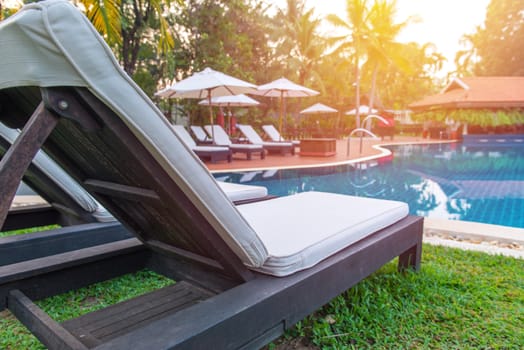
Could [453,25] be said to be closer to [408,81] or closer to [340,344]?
[408,81]

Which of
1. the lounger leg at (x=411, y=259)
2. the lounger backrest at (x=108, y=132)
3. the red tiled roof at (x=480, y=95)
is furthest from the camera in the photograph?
the red tiled roof at (x=480, y=95)

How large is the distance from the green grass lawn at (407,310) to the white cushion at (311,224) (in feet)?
1.47

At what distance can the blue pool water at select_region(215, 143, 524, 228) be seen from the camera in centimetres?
525

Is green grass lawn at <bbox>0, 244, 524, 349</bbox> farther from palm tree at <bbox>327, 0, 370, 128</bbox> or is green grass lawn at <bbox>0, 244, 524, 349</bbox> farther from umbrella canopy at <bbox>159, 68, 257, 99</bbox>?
palm tree at <bbox>327, 0, 370, 128</bbox>

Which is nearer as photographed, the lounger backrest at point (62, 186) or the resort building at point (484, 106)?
the lounger backrest at point (62, 186)

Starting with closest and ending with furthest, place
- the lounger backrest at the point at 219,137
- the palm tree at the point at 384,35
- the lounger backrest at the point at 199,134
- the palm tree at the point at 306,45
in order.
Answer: the lounger backrest at the point at 219,137, the lounger backrest at the point at 199,134, the palm tree at the point at 306,45, the palm tree at the point at 384,35

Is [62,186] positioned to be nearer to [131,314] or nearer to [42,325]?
[131,314]

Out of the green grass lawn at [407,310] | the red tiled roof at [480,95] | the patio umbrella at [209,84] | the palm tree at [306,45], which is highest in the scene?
the palm tree at [306,45]

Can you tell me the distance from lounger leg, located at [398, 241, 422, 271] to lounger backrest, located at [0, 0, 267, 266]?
1.42m

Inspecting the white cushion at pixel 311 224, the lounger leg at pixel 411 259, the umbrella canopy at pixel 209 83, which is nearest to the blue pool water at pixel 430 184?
the umbrella canopy at pixel 209 83

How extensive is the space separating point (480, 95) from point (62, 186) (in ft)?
74.8

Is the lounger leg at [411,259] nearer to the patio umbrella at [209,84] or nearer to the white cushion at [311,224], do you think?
the white cushion at [311,224]

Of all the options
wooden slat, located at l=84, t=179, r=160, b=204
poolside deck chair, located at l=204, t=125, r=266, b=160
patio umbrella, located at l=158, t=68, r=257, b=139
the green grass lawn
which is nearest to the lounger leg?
the green grass lawn

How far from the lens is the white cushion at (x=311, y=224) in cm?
144
